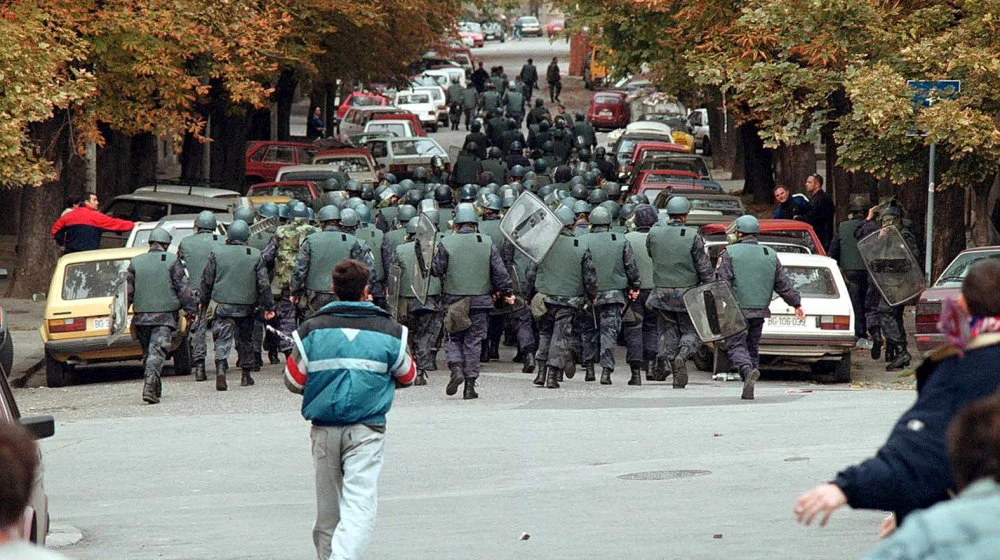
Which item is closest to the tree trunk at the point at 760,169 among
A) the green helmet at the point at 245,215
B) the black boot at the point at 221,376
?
the green helmet at the point at 245,215

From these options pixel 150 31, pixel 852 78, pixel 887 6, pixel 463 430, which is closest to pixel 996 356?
pixel 463 430

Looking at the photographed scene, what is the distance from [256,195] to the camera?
27.9m

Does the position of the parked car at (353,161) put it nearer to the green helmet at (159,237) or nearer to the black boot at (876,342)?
the black boot at (876,342)

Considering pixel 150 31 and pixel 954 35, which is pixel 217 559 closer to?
pixel 954 35

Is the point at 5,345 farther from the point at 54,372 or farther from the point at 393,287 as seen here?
the point at 393,287

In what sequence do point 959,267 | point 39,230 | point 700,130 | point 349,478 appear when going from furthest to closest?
point 700,130 < point 39,230 < point 959,267 < point 349,478

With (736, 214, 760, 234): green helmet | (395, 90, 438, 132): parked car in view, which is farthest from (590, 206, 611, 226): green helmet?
(395, 90, 438, 132): parked car

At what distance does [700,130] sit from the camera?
60125 millimetres

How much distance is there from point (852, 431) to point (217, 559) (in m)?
5.34

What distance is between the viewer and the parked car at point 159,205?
2502cm

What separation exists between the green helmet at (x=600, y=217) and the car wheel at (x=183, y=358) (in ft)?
14.8

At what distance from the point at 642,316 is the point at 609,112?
1773 inches

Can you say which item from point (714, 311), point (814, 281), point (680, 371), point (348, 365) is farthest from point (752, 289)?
point (348, 365)

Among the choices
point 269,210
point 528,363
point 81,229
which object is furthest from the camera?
point 81,229
